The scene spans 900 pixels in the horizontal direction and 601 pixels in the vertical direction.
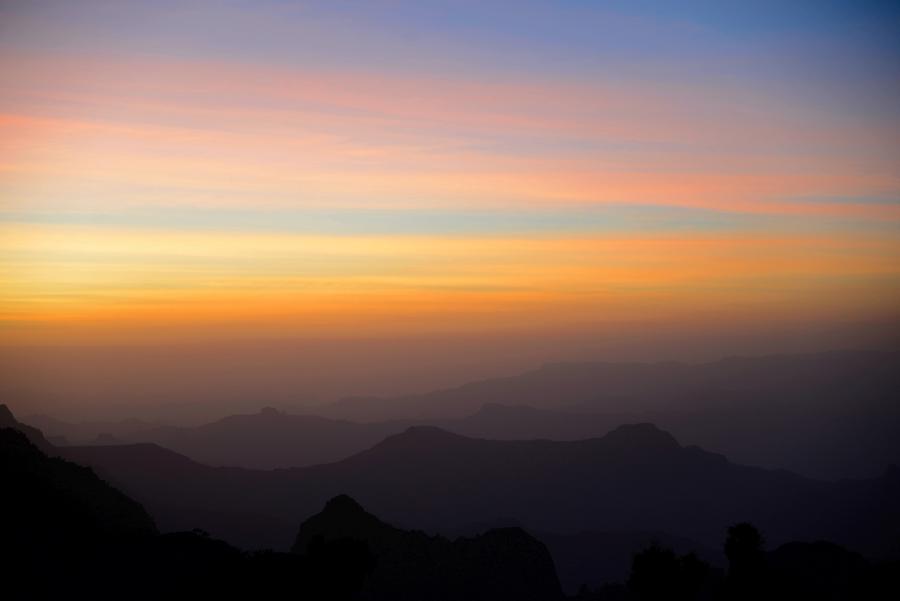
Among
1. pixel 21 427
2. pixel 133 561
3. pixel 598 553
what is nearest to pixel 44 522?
pixel 133 561

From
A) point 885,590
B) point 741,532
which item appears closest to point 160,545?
point 741,532

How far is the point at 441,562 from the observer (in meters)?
90.1

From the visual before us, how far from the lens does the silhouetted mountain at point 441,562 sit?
83.8 m

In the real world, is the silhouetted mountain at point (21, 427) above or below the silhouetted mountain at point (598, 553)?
above

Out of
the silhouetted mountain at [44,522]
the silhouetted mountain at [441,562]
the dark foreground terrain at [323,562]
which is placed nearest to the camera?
the silhouetted mountain at [44,522]

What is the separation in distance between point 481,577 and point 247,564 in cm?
3355

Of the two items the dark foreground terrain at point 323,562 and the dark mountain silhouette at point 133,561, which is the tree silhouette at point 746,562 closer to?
the dark foreground terrain at point 323,562

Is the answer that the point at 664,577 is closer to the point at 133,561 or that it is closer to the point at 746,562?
the point at 746,562

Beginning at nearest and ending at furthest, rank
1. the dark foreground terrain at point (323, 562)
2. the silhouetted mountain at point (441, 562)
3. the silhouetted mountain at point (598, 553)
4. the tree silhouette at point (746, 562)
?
the dark foreground terrain at point (323, 562)
the tree silhouette at point (746, 562)
the silhouetted mountain at point (441, 562)
the silhouetted mountain at point (598, 553)

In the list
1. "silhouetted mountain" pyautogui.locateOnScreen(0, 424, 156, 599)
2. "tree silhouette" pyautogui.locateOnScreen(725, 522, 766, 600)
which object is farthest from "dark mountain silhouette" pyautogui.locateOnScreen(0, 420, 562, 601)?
"tree silhouette" pyautogui.locateOnScreen(725, 522, 766, 600)

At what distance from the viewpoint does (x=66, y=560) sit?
58.2 m

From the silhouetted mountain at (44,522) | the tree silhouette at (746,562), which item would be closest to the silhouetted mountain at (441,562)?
the silhouetted mountain at (44,522)

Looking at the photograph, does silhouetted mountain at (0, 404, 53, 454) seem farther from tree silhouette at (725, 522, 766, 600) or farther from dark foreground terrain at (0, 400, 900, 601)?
tree silhouette at (725, 522, 766, 600)

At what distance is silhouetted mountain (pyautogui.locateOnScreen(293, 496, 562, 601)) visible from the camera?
83812 millimetres
